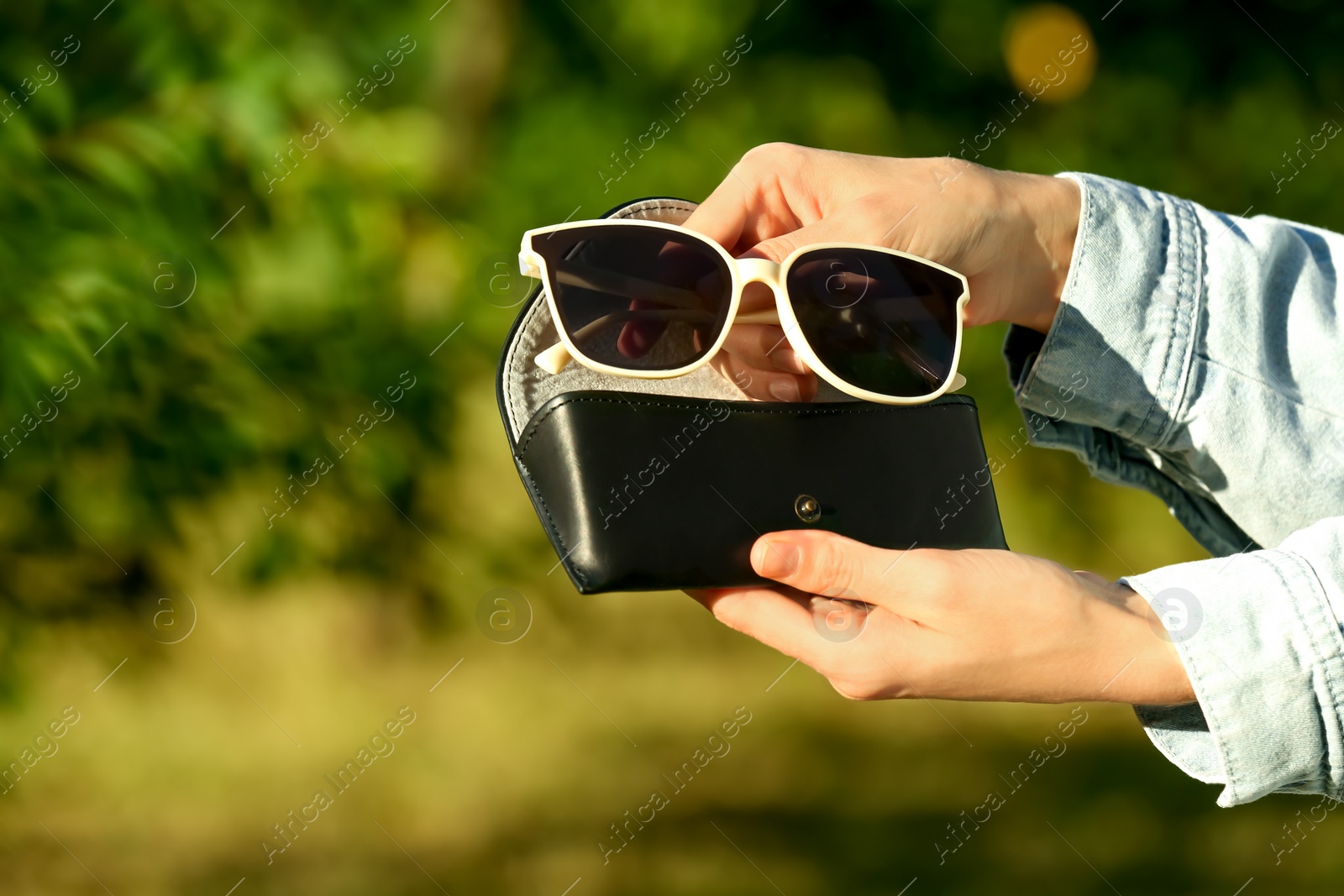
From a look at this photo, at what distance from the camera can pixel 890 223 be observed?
5.17 feet

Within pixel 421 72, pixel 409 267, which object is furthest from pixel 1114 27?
pixel 409 267

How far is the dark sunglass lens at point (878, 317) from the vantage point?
142 centimetres

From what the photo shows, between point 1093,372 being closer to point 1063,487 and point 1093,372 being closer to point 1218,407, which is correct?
point 1218,407

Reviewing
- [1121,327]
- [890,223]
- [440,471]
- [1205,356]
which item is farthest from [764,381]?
[440,471]

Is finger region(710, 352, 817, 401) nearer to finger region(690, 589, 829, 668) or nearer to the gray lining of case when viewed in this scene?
the gray lining of case

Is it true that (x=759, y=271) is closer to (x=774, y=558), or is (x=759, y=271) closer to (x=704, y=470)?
(x=704, y=470)

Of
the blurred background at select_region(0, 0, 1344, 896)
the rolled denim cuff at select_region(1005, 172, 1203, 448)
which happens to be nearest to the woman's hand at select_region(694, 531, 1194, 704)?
the rolled denim cuff at select_region(1005, 172, 1203, 448)

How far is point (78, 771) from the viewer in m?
3.69

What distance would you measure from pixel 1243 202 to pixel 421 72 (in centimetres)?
327

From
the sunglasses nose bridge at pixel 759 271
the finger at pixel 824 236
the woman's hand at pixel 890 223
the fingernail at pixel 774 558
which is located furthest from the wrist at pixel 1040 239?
the fingernail at pixel 774 558

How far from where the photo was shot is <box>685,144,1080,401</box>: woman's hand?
155 cm

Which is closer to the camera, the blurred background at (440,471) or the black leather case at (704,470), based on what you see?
the black leather case at (704,470)

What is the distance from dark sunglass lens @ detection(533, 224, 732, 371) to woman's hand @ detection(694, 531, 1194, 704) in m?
0.29

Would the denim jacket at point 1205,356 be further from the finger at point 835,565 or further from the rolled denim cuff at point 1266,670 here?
the finger at point 835,565
